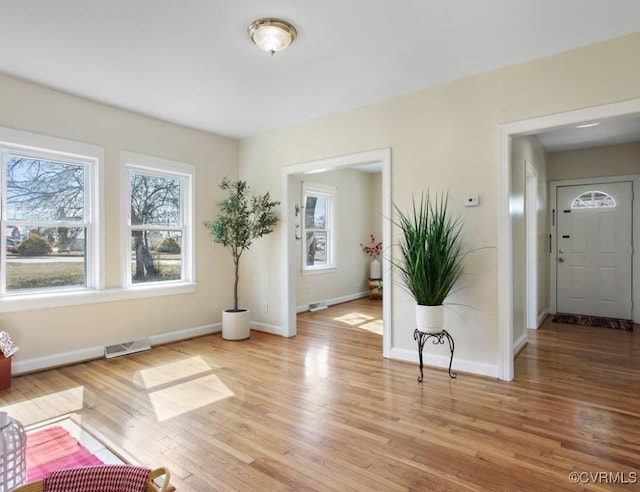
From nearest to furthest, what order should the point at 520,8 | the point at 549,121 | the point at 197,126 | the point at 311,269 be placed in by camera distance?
the point at 520,8, the point at 549,121, the point at 197,126, the point at 311,269

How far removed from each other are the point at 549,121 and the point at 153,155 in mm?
4064

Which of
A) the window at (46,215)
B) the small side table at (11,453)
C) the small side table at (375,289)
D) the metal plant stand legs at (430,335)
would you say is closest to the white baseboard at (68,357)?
the window at (46,215)

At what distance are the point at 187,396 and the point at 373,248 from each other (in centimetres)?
603

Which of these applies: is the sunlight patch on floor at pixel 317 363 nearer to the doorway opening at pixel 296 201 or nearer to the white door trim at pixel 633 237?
the doorway opening at pixel 296 201

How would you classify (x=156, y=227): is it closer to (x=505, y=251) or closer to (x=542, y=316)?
(x=505, y=251)

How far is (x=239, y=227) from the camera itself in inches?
184

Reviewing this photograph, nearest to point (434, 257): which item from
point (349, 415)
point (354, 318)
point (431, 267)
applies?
point (431, 267)

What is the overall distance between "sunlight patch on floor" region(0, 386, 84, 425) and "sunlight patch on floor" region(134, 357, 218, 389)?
476 mm

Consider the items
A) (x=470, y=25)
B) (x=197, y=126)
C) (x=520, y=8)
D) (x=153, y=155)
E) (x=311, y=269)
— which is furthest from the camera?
(x=311, y=269)

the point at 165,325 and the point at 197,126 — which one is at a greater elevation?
the point at 197,126

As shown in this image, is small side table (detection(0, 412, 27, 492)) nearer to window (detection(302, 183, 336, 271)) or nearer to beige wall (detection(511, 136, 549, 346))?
beige wall (detection(511, 136, 549, 346))

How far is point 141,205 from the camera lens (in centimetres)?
443

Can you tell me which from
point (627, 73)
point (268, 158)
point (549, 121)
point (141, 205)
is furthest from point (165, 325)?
point (627, 73)

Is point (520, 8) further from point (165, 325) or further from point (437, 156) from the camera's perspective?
point (165, 325)
